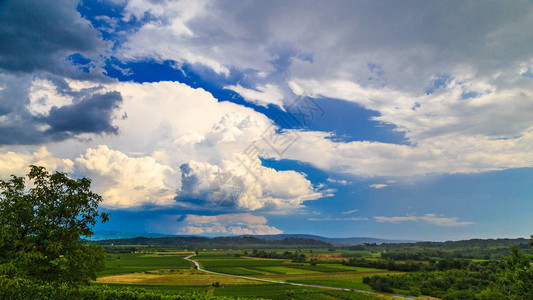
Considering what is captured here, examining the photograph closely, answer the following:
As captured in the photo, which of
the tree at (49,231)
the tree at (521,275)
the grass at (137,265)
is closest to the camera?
the tree at (49,231)

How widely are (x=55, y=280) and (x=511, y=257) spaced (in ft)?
124

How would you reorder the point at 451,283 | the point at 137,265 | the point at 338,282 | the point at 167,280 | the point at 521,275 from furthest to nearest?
1. the point at 137,265
2. the point at 451,283
3. the point at 338,282
4. the point at 167,280
5. the point at 521,275

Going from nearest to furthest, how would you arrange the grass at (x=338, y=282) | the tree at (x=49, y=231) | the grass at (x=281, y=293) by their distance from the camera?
the tree at (x=49, y=231), the grass at (x=281, y=293), the grass at (x=338, y=282)

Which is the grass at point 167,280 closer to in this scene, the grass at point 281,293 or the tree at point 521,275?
the grass at point 281,293

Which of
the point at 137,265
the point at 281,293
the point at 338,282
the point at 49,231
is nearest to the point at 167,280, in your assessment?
the point at 281,293

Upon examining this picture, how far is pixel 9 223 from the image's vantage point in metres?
14.9

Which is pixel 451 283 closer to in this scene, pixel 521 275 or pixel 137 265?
pixel 521 275

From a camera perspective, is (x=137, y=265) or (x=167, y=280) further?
(x=137, y=265)

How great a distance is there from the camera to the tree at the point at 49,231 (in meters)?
14.5

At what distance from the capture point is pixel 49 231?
14906 millimetres

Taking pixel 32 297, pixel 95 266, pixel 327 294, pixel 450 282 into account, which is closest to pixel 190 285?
pixel 327 294

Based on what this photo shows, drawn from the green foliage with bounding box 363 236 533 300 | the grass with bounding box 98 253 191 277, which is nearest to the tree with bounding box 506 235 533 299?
the green foliage with bounding box 363 236 533 300

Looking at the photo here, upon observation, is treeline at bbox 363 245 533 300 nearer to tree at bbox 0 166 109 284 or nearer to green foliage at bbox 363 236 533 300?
green foliage at bbox 363 236 533 300

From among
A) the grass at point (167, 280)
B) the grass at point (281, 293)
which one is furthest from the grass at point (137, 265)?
the grass at point (281, 293)
